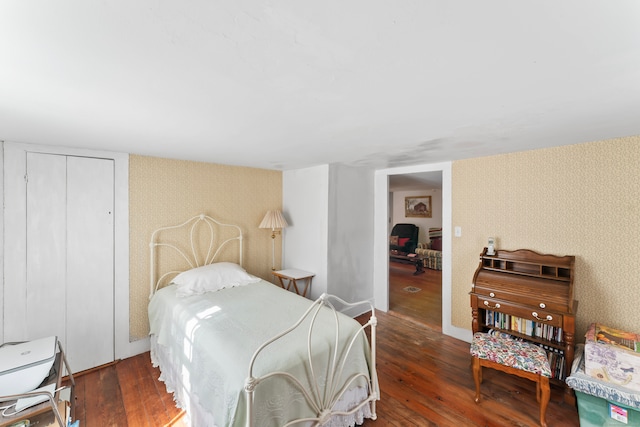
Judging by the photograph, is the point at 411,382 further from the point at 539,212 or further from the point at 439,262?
the point at 439,262

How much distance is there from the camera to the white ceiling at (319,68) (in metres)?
0.79

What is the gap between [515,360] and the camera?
2.02 meters

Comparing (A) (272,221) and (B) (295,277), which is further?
(A) (272,221)

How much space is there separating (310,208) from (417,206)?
500 centimetres

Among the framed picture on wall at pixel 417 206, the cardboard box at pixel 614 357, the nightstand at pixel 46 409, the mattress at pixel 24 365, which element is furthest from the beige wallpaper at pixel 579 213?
the framed picture on wall at pixel 417 206

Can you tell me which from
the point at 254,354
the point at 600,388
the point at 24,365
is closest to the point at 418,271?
the point at 600,388

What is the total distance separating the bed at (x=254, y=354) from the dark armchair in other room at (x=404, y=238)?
16.2 feet

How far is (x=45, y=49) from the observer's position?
0.95 m

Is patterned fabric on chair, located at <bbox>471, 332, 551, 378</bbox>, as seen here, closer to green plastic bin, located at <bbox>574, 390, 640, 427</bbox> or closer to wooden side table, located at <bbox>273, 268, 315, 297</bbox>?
green plastic bin, located at <bbox>574, 390, 640, 427</bbox>

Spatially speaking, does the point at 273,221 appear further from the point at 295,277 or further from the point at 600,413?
the point at 600,413

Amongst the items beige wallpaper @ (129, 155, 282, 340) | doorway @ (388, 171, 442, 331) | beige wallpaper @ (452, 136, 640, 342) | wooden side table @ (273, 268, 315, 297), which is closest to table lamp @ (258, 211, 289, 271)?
beige wallpaper @ (129, 155, 282, 340)

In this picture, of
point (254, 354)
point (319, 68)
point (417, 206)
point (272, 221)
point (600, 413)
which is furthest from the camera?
point (417, 206)

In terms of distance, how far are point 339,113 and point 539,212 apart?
2.33 meters

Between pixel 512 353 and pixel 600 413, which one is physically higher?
pixel 512 353
